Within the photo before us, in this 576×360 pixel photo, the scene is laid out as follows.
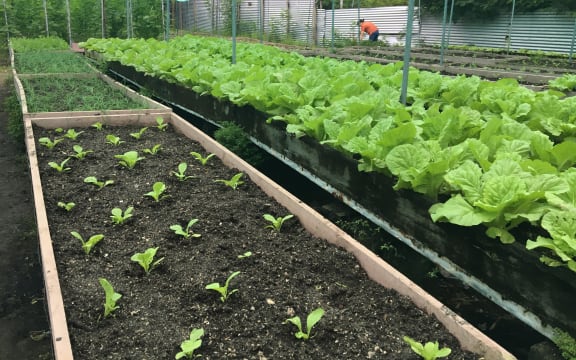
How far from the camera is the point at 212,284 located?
2.38 metres

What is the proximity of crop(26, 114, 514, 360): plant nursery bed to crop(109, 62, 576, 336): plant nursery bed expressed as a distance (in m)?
0.36

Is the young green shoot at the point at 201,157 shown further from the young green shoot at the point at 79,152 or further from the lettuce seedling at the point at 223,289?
the lettuce seedling at the point at 223,289

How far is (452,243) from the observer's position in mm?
2611

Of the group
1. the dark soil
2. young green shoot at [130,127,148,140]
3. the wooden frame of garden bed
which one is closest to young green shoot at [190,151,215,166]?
the wooden frame of garden bed

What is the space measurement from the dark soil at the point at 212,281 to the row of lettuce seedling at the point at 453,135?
572 mm

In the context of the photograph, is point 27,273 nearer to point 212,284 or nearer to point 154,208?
point 154,208

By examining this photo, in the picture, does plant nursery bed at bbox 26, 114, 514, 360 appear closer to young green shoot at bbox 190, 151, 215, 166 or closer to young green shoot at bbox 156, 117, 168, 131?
young green shoot at bbox 190, 151, 215, 166

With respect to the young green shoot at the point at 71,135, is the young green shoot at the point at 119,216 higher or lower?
lower

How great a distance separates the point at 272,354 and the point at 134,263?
1.07 m

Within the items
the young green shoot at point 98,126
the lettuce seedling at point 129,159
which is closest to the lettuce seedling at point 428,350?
the lettuce seedling at point 129,159

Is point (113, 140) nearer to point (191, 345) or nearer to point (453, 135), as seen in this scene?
point (453, 135)

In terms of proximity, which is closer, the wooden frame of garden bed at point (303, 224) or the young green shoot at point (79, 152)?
the wooden frame of garden bed at point (303, 224)

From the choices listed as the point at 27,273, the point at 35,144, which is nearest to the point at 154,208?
the point at 27,273

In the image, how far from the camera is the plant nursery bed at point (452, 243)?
214 cm
